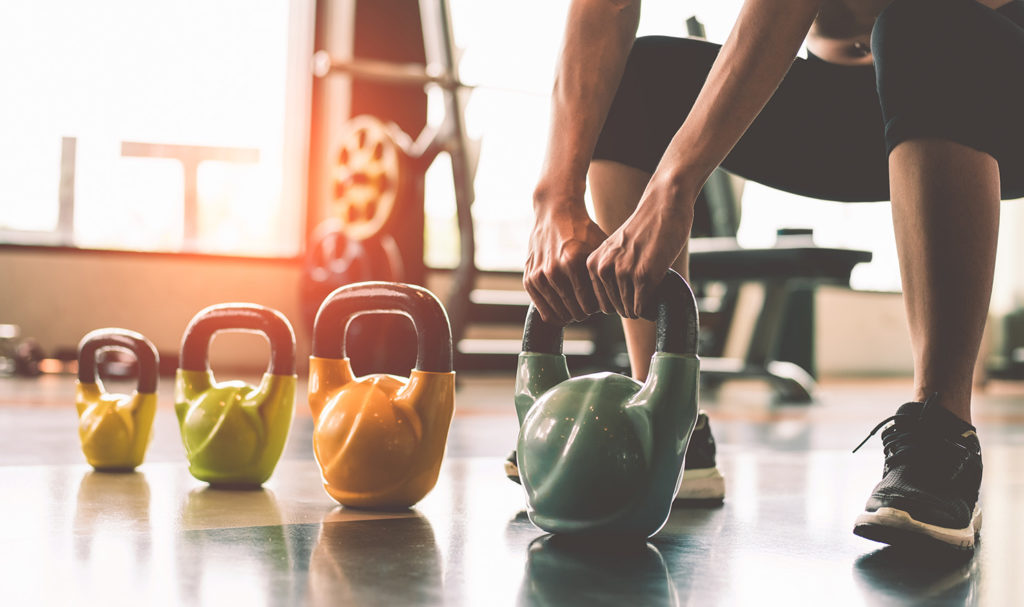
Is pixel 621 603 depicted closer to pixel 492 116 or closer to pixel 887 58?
pixel 887 58

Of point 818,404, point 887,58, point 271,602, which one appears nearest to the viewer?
point 271,602

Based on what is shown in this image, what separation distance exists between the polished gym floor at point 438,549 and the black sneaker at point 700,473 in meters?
0.02

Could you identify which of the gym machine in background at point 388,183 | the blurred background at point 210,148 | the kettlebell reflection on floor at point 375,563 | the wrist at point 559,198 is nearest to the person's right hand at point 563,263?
the wrist at point 559,198

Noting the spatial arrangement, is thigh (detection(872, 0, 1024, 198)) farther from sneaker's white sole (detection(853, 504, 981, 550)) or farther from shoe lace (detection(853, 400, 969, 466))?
sneaker's white sole (detection(853, 504, 981, 550))

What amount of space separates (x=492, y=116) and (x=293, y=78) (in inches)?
39.2

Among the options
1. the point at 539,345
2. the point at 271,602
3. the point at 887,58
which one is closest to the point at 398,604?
the point at 271,602

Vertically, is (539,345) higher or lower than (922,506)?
higher

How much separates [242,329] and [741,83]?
73cm

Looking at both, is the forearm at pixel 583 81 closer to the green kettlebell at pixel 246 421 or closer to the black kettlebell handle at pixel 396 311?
the black kettlebell handle at pixel 396 311

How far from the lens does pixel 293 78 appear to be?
449cm

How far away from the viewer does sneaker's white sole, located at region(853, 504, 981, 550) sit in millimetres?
881

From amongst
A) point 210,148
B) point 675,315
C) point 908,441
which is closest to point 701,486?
point 908,441

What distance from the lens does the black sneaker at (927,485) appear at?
888 millimetres

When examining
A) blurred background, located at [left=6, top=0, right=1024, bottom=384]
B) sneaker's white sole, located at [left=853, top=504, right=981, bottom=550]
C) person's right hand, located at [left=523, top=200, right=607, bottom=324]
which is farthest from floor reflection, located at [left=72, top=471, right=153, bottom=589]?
blurred background, located at [left=6, top=0, right=1024, bottom=384]
